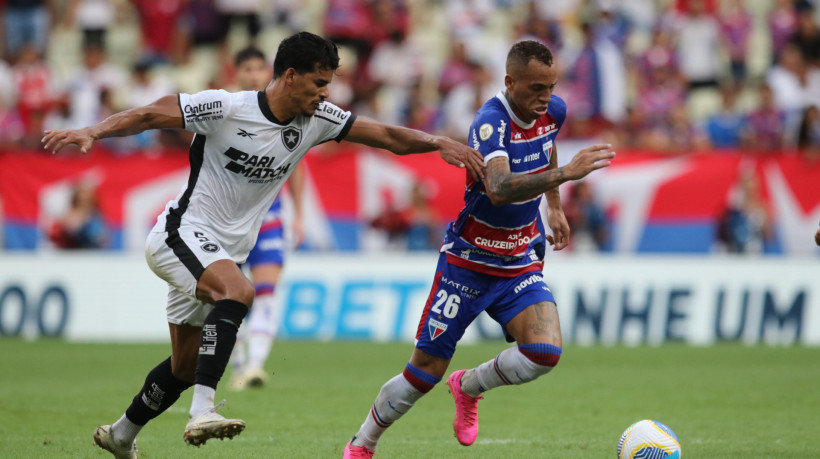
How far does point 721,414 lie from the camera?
9.80 metres

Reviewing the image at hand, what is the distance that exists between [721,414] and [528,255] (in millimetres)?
3300

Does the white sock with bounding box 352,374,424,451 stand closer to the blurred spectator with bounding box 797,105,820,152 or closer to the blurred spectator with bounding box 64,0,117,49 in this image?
the blurred spectator with bounding box 797,105,820,152

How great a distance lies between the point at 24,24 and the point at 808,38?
15.8 m

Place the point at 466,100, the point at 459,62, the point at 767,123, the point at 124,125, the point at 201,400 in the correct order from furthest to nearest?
the point at 459,62
the point at 466,100
the point at 767,123
the point at 124,125
the point at 201,400

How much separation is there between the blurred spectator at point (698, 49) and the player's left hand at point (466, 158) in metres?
15.4

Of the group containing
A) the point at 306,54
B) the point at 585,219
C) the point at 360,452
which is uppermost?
the point at 306,54

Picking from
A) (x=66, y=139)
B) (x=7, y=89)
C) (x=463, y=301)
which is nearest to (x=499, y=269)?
(x=463, y=301)

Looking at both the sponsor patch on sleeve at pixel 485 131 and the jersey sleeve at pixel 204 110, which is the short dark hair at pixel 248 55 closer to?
the jersey sleeve at pixel 204 110

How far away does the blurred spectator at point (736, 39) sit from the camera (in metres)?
21.2

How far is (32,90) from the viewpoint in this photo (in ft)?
69.2

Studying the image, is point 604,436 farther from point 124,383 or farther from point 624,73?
point 624,73

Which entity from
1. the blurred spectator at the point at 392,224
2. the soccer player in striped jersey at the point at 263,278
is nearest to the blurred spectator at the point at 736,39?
the blurred spectator at the point at 392,224

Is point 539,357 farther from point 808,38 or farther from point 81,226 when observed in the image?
point 808,38

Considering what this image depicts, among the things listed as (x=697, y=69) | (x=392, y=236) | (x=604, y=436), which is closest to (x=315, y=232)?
(x=392, y=236)
